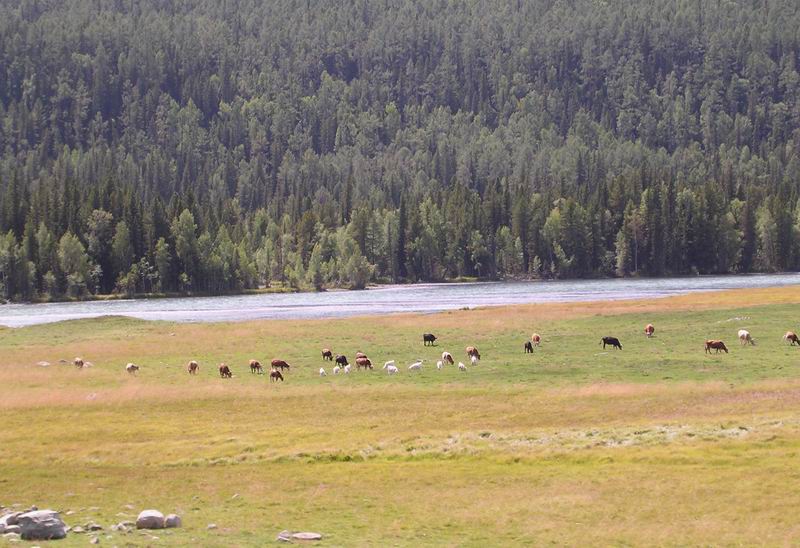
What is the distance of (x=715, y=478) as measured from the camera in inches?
1373

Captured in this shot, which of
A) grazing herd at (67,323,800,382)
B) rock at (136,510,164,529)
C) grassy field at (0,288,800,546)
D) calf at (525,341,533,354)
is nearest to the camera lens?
rock at (136,510,164,529)

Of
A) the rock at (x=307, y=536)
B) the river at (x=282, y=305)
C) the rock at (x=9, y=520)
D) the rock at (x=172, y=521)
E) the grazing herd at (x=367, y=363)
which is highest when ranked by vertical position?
the river at (x=282, y=305)

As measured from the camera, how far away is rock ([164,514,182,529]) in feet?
101

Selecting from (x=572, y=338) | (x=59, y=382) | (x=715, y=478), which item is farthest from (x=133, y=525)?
(x=572, y=338)

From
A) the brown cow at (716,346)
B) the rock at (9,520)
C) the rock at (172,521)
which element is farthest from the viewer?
the brown cow at (716,346)

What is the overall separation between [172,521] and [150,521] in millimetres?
584

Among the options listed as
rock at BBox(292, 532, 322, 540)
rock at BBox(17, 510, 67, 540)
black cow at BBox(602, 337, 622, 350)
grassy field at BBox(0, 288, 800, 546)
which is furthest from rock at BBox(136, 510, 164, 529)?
black cow at BBox(602, 337, 622, 350)

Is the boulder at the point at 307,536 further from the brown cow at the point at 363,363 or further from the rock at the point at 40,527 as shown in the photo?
the brown cow at the point at 363,363

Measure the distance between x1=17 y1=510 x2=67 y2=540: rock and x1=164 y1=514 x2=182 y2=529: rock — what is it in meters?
2.61

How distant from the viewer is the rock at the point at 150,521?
30594 millimetres

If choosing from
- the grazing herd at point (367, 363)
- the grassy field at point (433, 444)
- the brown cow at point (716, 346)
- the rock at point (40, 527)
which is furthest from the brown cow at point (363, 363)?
the rock at point (40, 527)

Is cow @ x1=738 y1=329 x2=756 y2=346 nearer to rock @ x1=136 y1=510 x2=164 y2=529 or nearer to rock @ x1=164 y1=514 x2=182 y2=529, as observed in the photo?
rock @ x1=164 y1=514 x2=182 y2=529

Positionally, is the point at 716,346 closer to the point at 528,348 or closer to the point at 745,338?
the point at 745,338

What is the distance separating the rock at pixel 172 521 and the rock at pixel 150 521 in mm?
105
